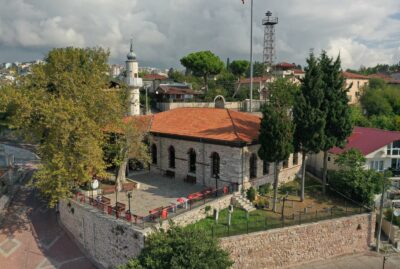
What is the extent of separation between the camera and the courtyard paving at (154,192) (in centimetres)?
2255

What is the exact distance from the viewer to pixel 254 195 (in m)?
23.5

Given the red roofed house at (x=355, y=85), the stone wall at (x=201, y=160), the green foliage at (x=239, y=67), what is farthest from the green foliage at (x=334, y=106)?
the green foliage at (x=239, y=67)

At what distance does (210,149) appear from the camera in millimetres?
25281

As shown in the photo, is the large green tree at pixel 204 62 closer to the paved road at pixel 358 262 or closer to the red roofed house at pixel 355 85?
the red roofed house at pixel 355 85

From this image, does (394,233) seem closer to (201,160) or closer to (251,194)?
(251,194)

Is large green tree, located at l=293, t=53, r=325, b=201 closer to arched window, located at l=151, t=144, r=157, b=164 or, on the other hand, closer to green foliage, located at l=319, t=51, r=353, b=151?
green foliage, located at l=319, t=51, r=353, b=151

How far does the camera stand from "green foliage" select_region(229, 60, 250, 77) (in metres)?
83.9

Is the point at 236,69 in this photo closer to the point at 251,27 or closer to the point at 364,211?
the point at 251,27

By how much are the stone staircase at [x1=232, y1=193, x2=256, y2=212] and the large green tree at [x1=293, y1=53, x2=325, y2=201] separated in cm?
554

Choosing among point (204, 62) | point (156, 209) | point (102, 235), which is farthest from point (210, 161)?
point (204, 62)

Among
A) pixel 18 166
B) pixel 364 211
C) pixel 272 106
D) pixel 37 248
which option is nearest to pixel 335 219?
pixel 364 211

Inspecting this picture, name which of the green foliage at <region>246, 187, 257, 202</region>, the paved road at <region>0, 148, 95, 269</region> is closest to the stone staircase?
the green foliage at <region>246, 187, 257, 202</region>

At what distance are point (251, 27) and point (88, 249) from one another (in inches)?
1017

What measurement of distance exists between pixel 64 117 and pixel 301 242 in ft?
55.3
